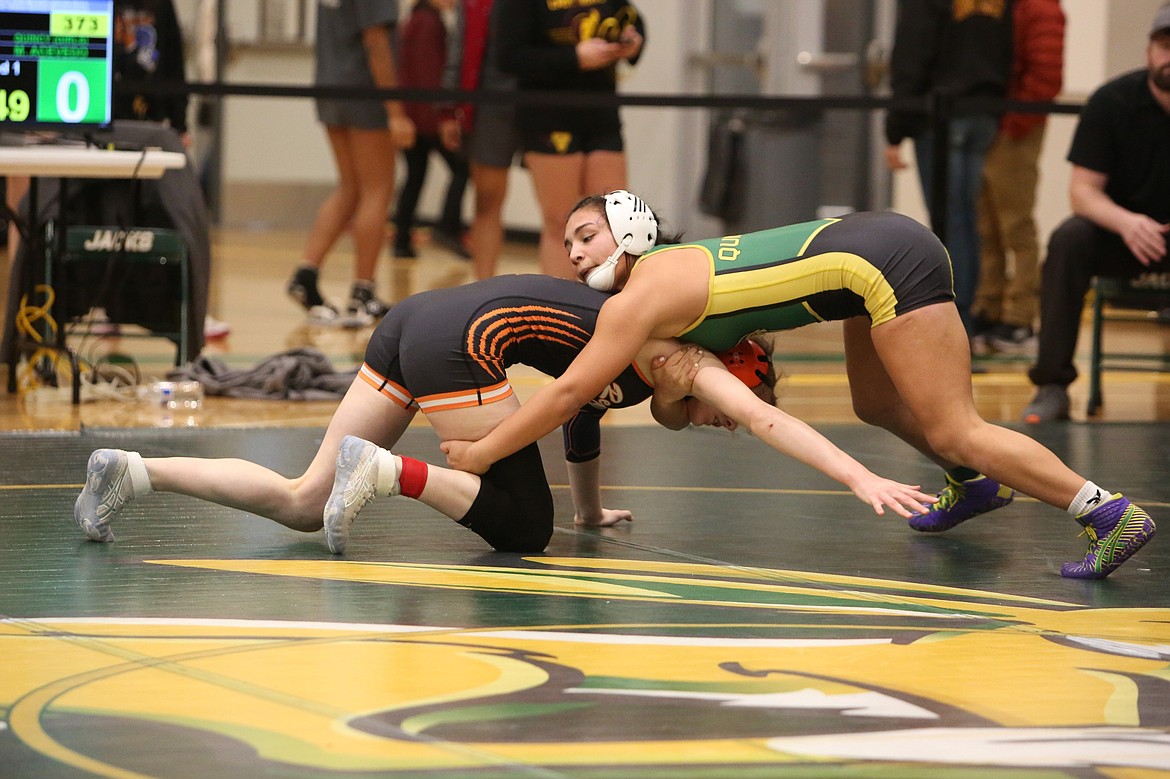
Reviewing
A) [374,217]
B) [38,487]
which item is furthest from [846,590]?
[374,217]

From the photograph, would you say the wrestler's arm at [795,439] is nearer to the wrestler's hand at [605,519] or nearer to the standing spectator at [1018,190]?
the wrestler's hand at [605,519]

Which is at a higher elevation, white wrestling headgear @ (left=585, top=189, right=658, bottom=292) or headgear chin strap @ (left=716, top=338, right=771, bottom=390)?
white wrestling headgear @ (left=585, top=189, right=658, bottom=292)

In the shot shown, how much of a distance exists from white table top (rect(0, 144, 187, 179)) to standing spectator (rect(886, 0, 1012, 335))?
3.26 metres

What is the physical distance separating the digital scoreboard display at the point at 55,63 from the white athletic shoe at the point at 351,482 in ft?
9.06

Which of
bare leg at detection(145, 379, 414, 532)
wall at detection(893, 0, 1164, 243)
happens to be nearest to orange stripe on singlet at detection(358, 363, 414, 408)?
bare leg at detection(145, 379, 414, 532)

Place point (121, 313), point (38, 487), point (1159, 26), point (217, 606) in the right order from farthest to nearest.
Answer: point (121, 313) < point (1159, 26) < point (38, 487) < point (217, 606)

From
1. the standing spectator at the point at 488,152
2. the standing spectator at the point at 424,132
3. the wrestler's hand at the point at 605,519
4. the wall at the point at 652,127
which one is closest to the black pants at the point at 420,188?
the standing spectator at the point at 424,132

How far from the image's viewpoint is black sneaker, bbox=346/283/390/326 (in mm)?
8141

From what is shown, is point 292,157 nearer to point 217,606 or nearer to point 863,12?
point 863,12

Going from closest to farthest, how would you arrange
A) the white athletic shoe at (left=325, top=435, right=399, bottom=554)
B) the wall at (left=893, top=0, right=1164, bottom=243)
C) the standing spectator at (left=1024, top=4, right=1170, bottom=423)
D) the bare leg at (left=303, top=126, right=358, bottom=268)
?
the white athletic shoe at (left=325, top=435, right=399, bottom=554) → the standing spectator at (left=1024, top=4, right=1170, bottom=423) → the bare leg at (left=303, top=126, right=358, bottom=268) → the wall at (left=893, top=0, right=1164, bottom=243)

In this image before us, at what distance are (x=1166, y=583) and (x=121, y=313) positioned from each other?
4.16 metres

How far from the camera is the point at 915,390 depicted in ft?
11.8

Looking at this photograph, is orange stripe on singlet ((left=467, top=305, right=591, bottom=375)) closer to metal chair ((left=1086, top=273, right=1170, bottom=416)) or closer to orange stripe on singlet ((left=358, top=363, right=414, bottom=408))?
orange stripe on singlet ((left=358, top=363, right=414, bottom=408))

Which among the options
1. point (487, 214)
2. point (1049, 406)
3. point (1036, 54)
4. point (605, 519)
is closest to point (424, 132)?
point (487, 214)
